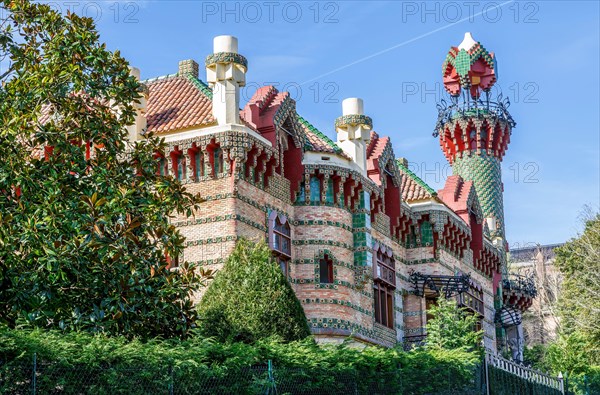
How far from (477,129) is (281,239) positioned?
2049 centimetres

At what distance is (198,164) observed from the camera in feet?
90.7

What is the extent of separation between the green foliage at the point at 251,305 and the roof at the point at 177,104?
5.97m

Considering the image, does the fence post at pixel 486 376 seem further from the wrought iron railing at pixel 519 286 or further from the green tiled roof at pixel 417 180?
the wrought iron railing at pixel 519 286

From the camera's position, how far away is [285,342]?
21.6 metres

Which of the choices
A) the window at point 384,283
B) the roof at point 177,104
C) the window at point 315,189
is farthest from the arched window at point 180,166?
the window at point 384,283

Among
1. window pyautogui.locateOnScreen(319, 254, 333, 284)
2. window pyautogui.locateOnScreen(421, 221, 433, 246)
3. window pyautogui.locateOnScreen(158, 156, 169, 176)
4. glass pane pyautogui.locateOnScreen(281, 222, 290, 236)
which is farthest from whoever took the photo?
window pyautogui.locateOnScreen(421, 221, 433, 246)

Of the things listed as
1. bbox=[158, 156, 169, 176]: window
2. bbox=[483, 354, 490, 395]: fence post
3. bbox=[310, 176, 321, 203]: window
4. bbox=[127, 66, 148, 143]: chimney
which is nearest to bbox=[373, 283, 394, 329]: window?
bbox=[310, 176, 321, 203]: window

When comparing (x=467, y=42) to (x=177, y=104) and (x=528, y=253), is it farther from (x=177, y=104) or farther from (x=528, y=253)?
(x=528, y=253)

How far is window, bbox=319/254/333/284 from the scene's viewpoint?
96.5ft

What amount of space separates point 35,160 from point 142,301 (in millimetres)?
3255

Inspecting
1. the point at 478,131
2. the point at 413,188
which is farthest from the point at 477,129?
the point at 413,188

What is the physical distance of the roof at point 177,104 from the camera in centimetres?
2794

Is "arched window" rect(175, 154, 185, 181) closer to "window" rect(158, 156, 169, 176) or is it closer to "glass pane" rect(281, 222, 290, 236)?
"window" rect(158, 156, 169, 176)

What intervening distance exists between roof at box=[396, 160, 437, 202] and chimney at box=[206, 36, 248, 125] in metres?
10.8
